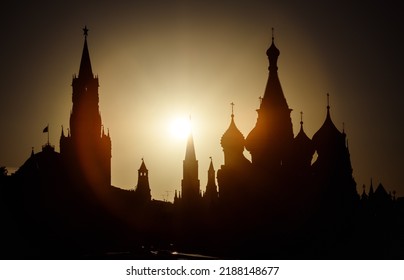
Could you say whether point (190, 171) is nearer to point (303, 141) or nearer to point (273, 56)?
point (303, 141)

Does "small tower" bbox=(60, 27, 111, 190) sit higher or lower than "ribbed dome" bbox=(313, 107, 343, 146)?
higher

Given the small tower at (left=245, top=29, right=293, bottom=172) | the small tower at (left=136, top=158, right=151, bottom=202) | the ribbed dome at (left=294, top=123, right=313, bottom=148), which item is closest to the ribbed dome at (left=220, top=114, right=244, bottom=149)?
the small tower at (left=245, top=29, right=293, bottom=172)

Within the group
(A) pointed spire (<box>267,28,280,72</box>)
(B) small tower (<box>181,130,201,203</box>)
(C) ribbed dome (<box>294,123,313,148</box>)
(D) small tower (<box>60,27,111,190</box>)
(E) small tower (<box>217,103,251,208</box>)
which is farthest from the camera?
(B) small tower (<box>181,130,201,203</box>)

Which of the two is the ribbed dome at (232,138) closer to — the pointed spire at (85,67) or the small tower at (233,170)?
the small tower at (233,170)

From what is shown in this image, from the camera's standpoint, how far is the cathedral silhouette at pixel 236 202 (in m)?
63.0

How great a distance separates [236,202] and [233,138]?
11.0 m

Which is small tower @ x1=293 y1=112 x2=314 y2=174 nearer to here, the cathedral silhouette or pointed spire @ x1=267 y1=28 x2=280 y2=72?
the cathedral silhouette

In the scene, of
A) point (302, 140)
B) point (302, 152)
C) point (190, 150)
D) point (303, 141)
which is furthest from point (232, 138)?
point (190, 150)

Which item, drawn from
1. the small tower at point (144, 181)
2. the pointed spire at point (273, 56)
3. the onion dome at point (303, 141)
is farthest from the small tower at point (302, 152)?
the small tower at point (144, 181)

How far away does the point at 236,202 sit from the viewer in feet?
268

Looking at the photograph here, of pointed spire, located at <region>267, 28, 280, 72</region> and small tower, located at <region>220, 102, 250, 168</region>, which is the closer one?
pointed spire, located at <region>267, 28, 280, 72</region>

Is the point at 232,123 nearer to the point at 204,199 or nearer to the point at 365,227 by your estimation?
the point at 365,227

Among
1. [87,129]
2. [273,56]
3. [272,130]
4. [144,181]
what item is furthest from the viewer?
[144,181]

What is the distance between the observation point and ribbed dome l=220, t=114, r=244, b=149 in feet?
296
